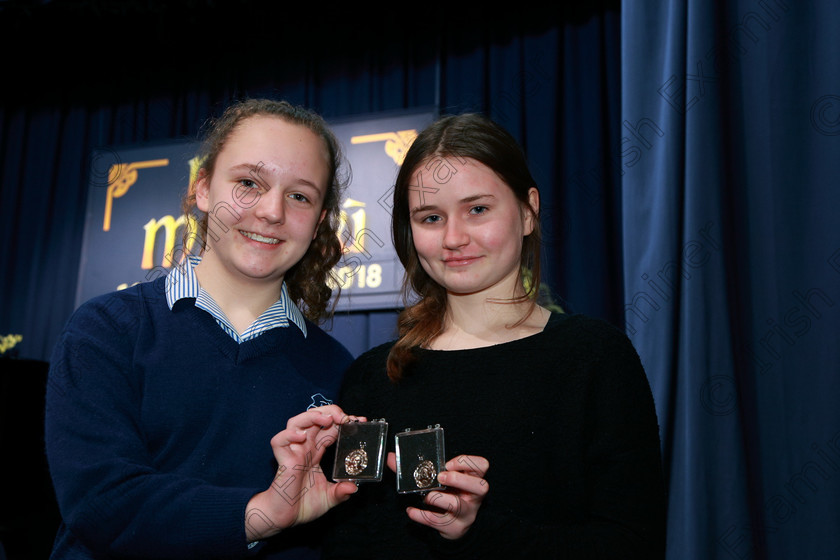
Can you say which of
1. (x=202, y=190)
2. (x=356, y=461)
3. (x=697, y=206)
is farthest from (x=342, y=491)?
(x=697, y=206)

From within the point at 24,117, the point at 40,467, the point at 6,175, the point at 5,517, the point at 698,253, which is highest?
the point at 24,117

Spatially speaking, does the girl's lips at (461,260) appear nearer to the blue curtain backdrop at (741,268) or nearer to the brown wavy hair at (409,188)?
the brown wavy hair at (409,188)

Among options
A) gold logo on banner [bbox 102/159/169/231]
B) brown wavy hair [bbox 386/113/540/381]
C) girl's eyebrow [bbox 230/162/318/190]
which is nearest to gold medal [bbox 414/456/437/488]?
brown wavy hair [bbox 386/113/540/381]

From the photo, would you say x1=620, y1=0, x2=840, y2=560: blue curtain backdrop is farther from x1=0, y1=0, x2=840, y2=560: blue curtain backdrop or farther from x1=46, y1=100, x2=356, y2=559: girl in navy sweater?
x1=46, y1=100, x2=356, y2=559: girl in navy sweater

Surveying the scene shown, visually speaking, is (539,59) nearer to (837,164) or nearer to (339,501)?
(837,164)

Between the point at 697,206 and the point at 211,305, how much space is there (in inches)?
75.2

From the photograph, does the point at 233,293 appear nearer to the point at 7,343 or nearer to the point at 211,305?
the point at 211,305

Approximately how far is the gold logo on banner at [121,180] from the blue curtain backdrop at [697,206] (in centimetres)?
126

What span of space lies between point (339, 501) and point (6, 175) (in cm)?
513

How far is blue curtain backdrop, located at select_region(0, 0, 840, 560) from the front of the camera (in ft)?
7.65

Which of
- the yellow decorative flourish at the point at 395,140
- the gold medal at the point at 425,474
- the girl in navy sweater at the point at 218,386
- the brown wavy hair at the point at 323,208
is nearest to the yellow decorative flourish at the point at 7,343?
the yellow decorative flourish at the point at 395,140

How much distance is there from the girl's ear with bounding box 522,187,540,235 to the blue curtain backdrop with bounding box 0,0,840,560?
4.25ft

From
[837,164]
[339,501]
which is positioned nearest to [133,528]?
[339,501]

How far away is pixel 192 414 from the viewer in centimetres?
129
